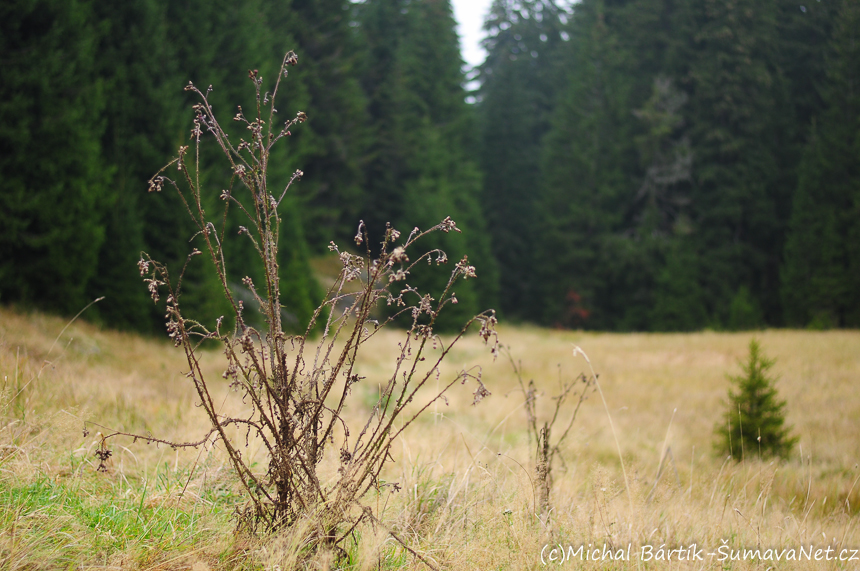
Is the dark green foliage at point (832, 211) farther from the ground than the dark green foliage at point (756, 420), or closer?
farther from the ground

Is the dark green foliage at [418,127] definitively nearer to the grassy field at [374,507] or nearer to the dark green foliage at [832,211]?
the dark green foliage at [832,211]

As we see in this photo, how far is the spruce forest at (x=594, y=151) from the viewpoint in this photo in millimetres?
19844

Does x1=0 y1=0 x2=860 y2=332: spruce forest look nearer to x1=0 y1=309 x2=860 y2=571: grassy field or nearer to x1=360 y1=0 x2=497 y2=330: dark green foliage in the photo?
x1=360 y1=0 x2=497 y2=330: dark green foliage

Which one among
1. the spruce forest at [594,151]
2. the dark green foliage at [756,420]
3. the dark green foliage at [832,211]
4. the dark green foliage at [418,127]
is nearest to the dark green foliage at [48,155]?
the spruce forest at [594,151]

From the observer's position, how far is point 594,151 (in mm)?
26000

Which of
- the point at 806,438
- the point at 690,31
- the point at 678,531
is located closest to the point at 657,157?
the point at 690,31

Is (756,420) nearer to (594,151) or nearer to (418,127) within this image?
(418,127)

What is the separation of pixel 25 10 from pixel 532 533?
10107 mm

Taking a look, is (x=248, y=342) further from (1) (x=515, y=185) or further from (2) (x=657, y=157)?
(1) (x=515, y=185)

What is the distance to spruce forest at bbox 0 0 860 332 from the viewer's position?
1984 cm

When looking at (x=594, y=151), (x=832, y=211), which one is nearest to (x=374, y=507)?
(x=832, y=211)

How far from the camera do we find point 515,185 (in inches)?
1176

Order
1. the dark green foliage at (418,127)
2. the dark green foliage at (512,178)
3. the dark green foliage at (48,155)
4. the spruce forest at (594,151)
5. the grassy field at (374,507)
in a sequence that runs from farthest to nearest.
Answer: the dark green foliage at (512,178)
the dark green foliage at (418,127)
the spruce forest at (594,151)
the dark green foliage at (48,155)
the grassy field at (374,507)

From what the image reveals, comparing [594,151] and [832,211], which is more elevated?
[594,151]
